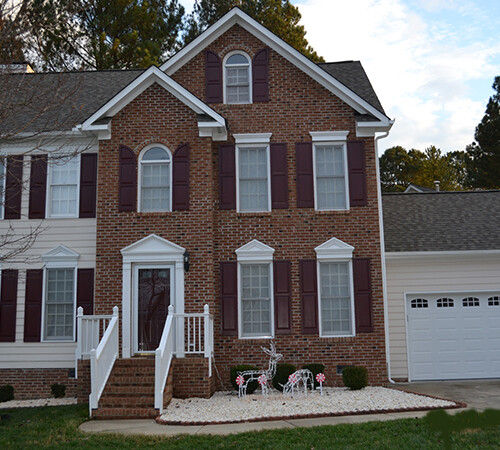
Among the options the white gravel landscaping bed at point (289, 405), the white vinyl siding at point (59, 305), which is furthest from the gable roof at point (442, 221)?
the white vinyl siding at point (59, 305)

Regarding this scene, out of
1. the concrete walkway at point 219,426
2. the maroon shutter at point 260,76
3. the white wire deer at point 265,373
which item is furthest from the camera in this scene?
the maroon shutter at point 260,76

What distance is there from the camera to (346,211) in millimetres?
13672

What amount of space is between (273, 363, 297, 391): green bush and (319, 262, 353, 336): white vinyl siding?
Answer: 1.37 m

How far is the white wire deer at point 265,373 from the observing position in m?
11.8

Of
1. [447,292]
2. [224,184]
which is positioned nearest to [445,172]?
[447,292]

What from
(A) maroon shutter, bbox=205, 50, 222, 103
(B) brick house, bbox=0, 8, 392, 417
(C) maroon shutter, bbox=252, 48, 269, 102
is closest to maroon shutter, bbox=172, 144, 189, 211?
(B) brick house, bbox=0, 8, 392, 417

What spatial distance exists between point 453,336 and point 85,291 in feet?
30.8

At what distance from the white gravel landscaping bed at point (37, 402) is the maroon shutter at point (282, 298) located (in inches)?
196

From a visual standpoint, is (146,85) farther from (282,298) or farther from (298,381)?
(298,381)

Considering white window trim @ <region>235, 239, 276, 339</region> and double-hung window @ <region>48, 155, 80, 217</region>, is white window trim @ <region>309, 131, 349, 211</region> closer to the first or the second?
white window trim @ <region>235, 239, 276, 339</region>

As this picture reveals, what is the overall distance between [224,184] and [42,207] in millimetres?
4627

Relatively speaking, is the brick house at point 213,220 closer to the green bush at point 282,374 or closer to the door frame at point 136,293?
the door frame at point 136,293

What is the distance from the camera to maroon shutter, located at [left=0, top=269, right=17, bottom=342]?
1366cm

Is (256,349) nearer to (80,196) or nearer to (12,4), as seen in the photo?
(80,196)
